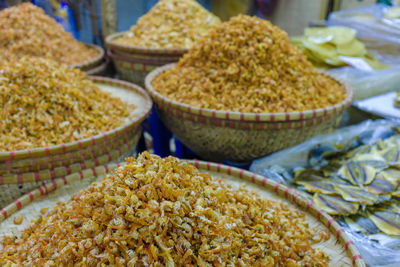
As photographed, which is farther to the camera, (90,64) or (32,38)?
(90,64)

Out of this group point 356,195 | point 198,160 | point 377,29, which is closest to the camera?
point 356,195

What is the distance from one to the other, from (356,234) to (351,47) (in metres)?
1.63

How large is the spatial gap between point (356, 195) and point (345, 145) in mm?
418

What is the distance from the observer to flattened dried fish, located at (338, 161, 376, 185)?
Answer: 1.20m

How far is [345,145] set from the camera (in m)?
1.49

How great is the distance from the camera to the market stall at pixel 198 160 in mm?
693

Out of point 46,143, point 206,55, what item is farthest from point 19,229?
point 206,55

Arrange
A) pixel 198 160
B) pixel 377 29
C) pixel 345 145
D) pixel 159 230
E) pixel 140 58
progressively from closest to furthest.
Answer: pixel 159 230 < pixel 198 160 < pixel 345 145 < pixel 140 58 < pixel 377 29

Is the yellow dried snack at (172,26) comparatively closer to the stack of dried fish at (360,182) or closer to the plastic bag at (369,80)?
the plastic bag at (369,80)

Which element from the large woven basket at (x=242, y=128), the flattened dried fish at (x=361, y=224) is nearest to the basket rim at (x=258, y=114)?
the large woven basket at (x=242, y=128)

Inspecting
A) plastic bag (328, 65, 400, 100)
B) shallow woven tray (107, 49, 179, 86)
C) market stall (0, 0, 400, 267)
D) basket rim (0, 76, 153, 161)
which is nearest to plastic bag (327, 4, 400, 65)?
plastic bag (328, 65, 400, 100)

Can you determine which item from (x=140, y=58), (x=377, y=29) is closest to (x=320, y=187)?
(x=140, y=58)

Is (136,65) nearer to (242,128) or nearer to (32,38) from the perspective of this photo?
(32,38)

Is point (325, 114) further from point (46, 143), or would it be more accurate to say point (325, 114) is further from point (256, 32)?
point (46, 143)
